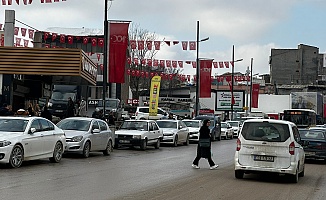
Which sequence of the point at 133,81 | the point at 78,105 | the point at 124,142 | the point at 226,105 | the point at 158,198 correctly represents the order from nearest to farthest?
the point at 158,198 < the point at 124,142 < the point at 78,105 < the point at 226,105 < the point at 133,81

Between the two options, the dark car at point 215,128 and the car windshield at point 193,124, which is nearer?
the car windshield at point 193,124

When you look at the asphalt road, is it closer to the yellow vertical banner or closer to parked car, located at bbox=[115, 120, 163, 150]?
parked car, located at bbox=[115, 120, 163, 150]

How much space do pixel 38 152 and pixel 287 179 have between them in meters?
7.64

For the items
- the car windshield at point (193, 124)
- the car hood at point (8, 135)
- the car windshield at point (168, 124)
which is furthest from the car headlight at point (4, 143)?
the car windshield at point (193, 124)

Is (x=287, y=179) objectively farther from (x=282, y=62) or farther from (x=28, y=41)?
(x=282, y=62)

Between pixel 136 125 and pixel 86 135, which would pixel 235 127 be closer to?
pixel 136 125

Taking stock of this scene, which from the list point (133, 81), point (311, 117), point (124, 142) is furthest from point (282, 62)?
point (124, 142)

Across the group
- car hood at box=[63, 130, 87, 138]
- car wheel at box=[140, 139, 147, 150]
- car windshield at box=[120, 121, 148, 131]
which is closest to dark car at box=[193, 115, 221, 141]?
car windshield at box=[120, 121, 148, 131]

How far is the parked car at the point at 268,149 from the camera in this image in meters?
15.2

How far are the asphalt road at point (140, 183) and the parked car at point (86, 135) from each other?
3.14ft

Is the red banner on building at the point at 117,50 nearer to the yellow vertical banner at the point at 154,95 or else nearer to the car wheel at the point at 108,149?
the car wheel at the point at 108,149

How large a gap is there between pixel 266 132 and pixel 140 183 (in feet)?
12.9

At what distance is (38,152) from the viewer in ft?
57.7

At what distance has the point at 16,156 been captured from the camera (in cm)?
1625
